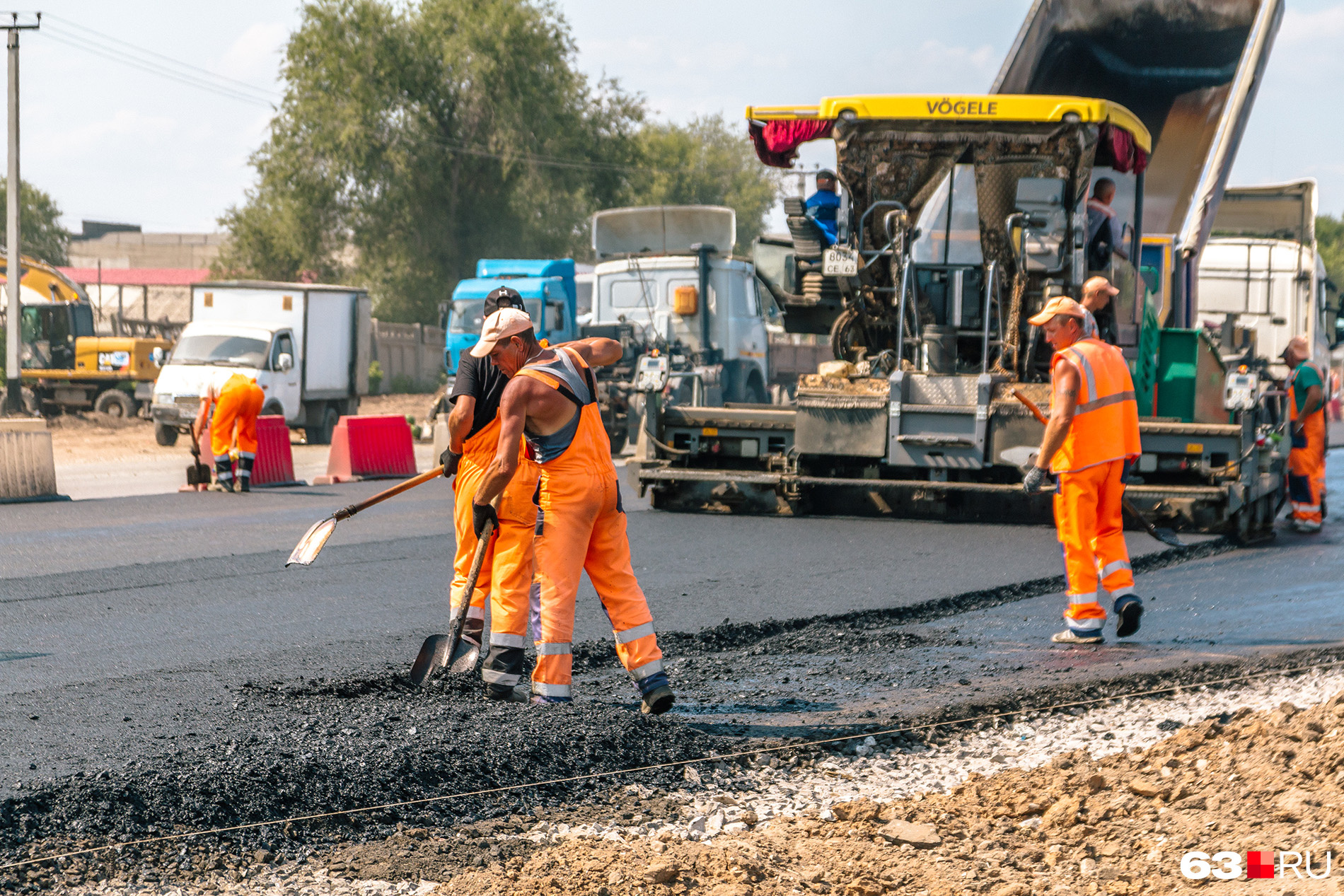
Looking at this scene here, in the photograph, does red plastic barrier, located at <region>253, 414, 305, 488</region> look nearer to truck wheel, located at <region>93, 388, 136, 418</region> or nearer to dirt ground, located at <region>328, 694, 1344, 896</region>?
dirt ground, located at <region>328, 694, 1344, 896</region>

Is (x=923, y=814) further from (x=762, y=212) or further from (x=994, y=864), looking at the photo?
(x=762, y=212)

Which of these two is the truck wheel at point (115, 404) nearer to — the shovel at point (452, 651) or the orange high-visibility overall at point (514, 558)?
the shovel at point (452, 651)

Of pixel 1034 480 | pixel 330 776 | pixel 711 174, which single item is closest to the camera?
pixel 330 776

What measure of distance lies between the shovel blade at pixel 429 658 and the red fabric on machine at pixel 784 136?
20.2ft

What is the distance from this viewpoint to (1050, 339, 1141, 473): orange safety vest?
677 cm

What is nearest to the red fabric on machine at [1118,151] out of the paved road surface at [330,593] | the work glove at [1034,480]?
the paved road surface at [330,593]

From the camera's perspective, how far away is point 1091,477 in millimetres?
6742

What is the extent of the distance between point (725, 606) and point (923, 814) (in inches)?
138

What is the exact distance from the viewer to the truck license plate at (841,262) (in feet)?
35.1

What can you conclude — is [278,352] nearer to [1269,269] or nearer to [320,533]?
[1269,269]

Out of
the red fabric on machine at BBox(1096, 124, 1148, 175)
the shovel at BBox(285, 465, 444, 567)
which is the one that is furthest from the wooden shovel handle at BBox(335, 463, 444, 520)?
the red fabric on machine at BBox(1096, 124, 1148, 175)

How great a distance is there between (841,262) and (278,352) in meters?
13.5

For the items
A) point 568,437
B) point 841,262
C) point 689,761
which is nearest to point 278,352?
point 841,262

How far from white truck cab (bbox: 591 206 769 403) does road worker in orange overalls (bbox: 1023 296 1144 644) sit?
12562mm
